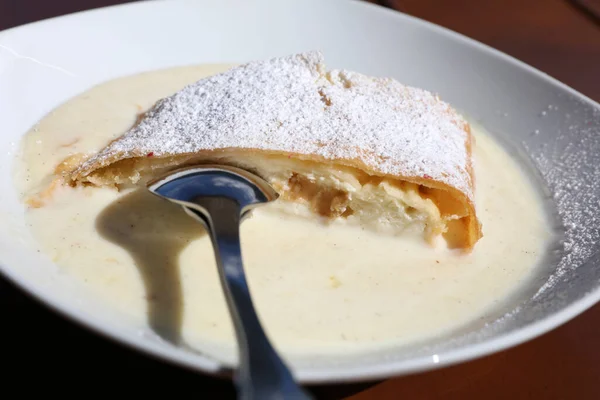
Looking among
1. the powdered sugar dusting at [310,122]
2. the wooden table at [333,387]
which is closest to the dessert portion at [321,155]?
the powdered sugar dusting at [310,122]

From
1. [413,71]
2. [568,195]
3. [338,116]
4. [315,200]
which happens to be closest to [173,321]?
[315,200]

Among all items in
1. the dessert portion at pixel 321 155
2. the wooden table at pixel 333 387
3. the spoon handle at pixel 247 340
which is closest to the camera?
the spoon handle at pixel 247 340

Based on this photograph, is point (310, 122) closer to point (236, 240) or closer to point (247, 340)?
point (236, 240)

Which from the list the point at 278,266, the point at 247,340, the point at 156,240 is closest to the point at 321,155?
the point at 278,266

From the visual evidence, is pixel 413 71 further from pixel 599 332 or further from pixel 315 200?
pixel 599 332

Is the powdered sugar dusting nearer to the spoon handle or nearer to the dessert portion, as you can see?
the dessert portion

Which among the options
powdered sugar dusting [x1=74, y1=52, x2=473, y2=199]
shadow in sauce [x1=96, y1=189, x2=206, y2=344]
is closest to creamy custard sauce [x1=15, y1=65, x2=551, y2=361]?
shadow in sauce [x1=96, y1=189, x2=206, y2=344]

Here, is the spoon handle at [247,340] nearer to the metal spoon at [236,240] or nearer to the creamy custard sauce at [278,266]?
the metal spoon at [236,240]
